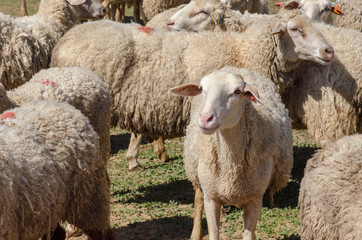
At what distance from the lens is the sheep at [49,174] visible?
352cm

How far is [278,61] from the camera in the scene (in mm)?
6148

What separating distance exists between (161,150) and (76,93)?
2.37 metres

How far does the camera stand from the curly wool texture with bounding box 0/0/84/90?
671cm

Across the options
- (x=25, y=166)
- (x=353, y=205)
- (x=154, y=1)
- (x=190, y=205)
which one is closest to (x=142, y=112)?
(x=190, y=205)

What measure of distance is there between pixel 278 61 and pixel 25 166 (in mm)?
3368

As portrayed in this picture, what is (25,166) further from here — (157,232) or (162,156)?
(162,156)

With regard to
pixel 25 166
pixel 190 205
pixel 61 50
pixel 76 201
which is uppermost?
pixel 61 50

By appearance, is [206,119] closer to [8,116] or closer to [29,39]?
[8,116]

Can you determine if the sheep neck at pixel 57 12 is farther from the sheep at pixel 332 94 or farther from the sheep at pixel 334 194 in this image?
the sheep at pixel 334 194

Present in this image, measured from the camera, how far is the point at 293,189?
20.9 feet

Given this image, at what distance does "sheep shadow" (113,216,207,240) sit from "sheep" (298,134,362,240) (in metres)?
1.73

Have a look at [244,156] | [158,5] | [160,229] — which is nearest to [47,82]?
[160,229]

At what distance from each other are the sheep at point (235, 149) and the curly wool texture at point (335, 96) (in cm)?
151

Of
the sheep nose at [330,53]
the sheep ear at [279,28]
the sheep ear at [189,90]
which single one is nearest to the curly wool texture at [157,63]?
the sheep ear at [279,28]
